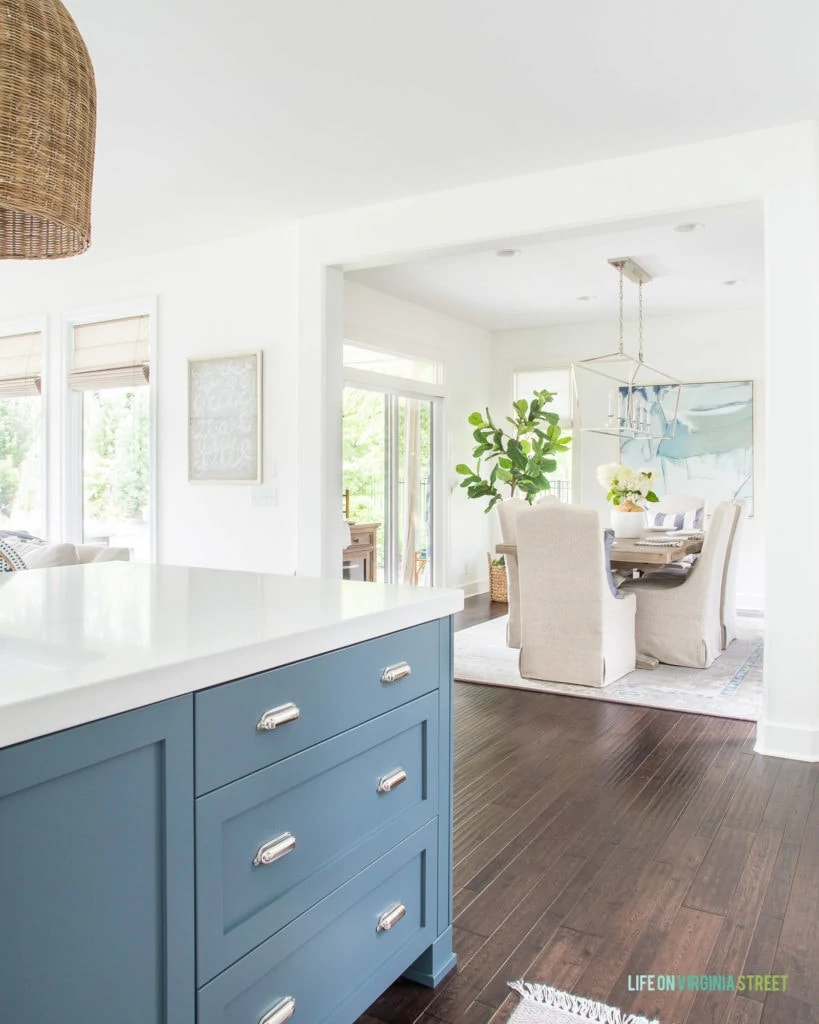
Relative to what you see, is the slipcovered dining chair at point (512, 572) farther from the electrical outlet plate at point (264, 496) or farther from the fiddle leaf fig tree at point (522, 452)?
the fiddle leaf fig tree at point (522, 452)

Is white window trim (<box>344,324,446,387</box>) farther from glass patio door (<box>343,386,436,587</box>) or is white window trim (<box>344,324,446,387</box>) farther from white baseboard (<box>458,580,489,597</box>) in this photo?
white baseboard (<box>458,580,489,597</box>)

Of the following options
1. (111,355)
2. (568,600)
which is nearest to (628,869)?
(568,600)

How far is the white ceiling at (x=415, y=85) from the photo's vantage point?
268cm

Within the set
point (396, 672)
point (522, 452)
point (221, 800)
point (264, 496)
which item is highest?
point (522, 452)

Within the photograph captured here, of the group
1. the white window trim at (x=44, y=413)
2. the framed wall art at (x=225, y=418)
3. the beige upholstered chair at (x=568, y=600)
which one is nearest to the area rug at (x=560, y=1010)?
the beige upholstered chair at (x=568, y=600)

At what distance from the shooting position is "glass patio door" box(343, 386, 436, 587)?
22.2 ft

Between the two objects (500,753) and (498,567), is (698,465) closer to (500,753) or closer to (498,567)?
(498,567)

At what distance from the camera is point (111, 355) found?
5.77m

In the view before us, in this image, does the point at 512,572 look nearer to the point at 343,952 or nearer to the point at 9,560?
the point at 9,560

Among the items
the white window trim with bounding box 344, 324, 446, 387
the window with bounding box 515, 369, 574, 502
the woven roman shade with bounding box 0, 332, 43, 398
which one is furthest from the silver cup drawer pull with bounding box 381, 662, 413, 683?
the window with bounding box 515, 369, 574, 502

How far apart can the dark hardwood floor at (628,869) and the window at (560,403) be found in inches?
171

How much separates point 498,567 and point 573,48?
5212 mm

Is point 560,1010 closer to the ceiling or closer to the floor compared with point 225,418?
closer to the floor

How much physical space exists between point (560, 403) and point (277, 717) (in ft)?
23.2
